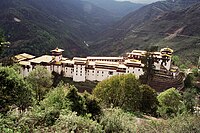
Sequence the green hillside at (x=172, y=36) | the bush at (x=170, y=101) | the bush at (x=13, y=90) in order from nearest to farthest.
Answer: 1. the bush at (x=13, y=90)
2. the bush at (x=170, y=101)
3. the green hillside at (x=172, y=36)

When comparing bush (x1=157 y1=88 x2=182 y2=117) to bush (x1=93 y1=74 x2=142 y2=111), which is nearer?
bush (x1=93 y1=74 x2=142 y2=111)

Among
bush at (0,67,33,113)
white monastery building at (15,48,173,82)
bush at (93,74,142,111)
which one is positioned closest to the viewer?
bush at (0,67,33,113)

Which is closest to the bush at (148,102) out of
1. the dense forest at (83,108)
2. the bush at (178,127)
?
the dense forest at (83,108)

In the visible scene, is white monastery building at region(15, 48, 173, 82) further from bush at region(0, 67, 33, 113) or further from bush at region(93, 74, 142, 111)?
bush at region(0, 67, 33, 113)

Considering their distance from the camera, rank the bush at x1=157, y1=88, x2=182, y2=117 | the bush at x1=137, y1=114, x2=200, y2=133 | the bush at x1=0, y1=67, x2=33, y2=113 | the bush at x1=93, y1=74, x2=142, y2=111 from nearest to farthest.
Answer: the bush at x1=137, y1=114, x2=200, y2=133 → the bush at x1=0, y1=67, x2=33, y2=113 → the bush at x1=93, y1=74, x2=142, y2=111 → the bush at x1=157, y1=88, x2=182, y2=117

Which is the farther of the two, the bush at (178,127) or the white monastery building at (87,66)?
the white monastery building at (87,66)

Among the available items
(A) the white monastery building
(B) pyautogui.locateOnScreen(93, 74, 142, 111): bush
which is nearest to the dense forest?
(B) pyautogui.locateOnScreen(93, 74, 142, 111): bush

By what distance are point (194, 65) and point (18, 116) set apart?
6810 cm

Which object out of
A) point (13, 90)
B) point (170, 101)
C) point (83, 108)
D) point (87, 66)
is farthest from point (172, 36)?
point (13, 90)

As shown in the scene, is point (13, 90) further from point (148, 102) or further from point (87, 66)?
point (87, 66)

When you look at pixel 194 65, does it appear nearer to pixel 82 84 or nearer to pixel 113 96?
pixel 82 84

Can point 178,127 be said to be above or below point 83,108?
below

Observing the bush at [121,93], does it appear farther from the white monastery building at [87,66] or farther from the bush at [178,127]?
the white monastery building at [87,66]

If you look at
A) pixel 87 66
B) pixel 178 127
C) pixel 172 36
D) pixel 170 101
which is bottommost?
pixel 170 101
